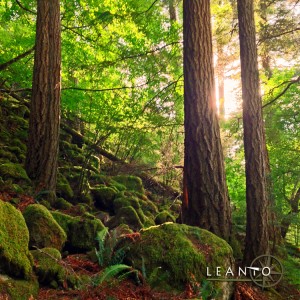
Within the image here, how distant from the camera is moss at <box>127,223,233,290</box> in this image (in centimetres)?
386

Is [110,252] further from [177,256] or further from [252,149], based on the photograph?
[252,149]

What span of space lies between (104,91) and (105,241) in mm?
5619

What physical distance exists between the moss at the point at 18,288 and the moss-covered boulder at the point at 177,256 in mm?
1303

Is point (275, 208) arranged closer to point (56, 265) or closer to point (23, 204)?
point (56, 265)

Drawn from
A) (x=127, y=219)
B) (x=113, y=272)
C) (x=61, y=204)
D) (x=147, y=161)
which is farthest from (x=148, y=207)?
(x=113, y=272)

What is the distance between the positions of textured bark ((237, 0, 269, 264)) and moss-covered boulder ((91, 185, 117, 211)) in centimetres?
373

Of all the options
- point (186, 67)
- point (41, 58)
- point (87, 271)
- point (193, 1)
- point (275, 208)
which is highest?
point (193, 1)

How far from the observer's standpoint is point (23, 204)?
578 cm

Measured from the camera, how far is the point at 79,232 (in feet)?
16.2

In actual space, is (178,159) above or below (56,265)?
above

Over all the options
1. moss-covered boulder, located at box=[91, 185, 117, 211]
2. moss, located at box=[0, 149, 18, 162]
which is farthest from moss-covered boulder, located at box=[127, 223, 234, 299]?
moss, located at box=[0, 149, 18, 162]

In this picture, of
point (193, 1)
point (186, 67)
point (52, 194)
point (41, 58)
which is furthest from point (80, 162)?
point (193, 1)

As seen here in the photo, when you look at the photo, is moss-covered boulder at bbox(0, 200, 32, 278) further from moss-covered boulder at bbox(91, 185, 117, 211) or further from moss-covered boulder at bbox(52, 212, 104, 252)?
moss-covered boulder at bbox(91, 185, 117, 211)

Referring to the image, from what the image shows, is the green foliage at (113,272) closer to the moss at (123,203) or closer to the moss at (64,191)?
the moss at (123,203)
